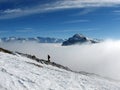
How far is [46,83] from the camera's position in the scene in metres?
36.2

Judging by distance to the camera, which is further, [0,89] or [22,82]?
[22,82]

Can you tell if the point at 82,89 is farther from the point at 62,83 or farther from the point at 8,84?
the point at 8,84

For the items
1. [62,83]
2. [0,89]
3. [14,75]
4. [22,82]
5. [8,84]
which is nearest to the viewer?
[0,89]

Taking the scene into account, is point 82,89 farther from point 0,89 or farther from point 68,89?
point 0,89

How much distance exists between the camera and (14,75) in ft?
117

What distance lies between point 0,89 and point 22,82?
15.1 ft

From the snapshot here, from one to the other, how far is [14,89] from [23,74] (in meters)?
7.58

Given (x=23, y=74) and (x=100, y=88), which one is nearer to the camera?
(x=23, y=74)

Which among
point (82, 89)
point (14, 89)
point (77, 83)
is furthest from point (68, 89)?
point (14, 89)

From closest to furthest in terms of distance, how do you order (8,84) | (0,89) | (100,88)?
1. (0,89)
2. (8,84)
3. (100,88)

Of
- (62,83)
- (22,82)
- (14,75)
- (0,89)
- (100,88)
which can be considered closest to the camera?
(0,89)

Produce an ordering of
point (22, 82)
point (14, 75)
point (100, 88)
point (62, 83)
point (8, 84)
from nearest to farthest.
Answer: point (8, 84) → point (22, 82) → point (14, 75) → point (62, 83) → point (100, 88)

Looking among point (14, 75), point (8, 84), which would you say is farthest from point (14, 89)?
point (14, 75)

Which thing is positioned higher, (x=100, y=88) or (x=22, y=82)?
(x=22, y=82)
